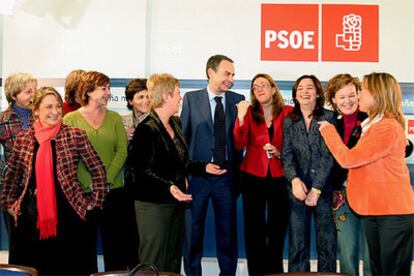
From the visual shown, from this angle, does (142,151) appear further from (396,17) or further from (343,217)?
(396,17)

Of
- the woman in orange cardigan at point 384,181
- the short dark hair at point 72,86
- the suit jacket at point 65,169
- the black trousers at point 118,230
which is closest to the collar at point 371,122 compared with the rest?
the woman in orange cardigan at point 384,181

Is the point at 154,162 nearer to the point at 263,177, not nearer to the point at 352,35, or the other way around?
the point at 263,177

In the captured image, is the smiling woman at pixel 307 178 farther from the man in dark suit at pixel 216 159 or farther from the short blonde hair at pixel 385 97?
the short blonde hair at pixel 385 97

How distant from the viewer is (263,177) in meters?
4.50

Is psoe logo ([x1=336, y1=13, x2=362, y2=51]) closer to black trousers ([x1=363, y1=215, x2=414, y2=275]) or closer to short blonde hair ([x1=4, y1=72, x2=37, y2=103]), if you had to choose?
black trousers ([x1=363, y1=215, x2=414, y2=275])

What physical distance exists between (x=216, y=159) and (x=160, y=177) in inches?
37.6

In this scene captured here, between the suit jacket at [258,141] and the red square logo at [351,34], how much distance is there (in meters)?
1.19

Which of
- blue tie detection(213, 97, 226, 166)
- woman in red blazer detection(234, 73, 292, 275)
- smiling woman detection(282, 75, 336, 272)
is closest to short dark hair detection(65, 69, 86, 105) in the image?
blue tie detection(213, 97, 226, 166)

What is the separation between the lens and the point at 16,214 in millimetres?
3836

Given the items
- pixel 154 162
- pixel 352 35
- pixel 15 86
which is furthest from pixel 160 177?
pixel 352 35

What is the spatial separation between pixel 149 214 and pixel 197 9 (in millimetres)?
2466

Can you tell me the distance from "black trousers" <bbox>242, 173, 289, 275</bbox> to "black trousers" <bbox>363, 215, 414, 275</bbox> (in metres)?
1.01

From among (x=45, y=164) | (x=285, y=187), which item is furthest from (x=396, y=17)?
(x=45, y=164)

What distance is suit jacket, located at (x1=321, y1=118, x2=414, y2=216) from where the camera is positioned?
352 cm
